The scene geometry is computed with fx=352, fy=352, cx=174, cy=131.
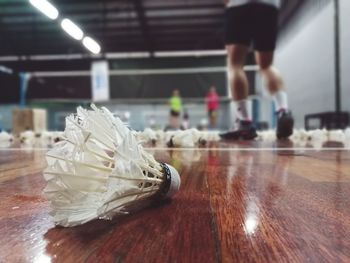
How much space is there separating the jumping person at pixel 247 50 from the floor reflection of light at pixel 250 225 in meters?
2.22

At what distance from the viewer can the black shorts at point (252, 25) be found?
8.23 feet

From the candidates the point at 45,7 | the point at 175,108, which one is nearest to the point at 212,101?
the point at 175,108

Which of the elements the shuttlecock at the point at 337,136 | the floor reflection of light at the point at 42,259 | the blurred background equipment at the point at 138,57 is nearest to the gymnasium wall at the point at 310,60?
the blurred background equipment at the point at 138,57

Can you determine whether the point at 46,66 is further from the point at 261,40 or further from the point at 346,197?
the point at 346,197

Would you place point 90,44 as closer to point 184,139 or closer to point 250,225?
point 184,139

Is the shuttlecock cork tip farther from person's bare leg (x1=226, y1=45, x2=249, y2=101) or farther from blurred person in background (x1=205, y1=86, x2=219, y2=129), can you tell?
blurred person in background (x1=205, y1=86, x2=219, y2=129)

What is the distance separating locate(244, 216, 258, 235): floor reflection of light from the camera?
37 centimetres

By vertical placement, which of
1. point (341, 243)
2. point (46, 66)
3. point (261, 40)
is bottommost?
point (341, 243)

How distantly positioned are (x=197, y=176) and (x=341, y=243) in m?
0.48

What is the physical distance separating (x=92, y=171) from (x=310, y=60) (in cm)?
832

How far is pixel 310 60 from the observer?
312 inches

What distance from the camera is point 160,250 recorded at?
0.31 metres

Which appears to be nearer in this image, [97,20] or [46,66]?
[97,20]

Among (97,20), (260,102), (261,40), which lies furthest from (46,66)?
(261,40)
